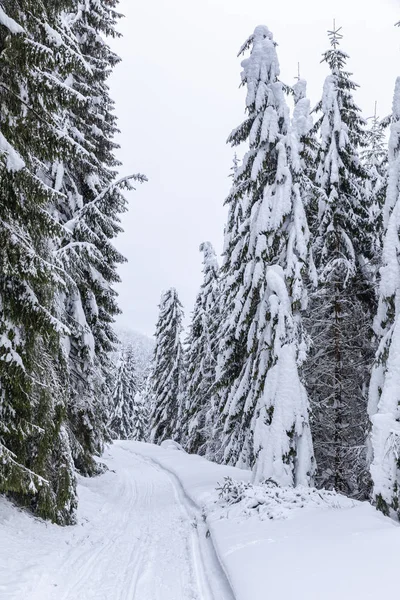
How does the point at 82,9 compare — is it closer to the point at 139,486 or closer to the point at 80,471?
the point at 80,471

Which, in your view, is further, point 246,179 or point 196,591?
point 246,179

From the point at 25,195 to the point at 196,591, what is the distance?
6.27 metres

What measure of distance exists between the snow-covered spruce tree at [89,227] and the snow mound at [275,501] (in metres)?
4.25

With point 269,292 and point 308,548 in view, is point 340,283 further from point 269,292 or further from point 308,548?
point 308,548

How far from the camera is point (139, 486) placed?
1549 centimetres

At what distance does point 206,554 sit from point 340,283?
9.83 meters

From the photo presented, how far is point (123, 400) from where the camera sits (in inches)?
1886

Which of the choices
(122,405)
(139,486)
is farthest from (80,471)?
(122,405)

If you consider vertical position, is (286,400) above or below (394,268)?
below

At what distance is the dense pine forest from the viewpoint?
681cm

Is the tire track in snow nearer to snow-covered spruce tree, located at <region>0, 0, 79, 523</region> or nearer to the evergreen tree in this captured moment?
snow-covered spruce tree, located at <region>0, 0, 79, 523</region>

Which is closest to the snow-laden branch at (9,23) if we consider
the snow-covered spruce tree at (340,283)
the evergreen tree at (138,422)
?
the snow-covered spruce tree at (340,283)

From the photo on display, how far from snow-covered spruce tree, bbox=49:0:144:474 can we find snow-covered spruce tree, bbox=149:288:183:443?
791 inches

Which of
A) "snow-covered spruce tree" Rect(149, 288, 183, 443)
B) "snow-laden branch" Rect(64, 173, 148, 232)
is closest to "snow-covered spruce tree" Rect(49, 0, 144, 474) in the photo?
"snow-laden branch" Rect(64, 173, 148, 232)
